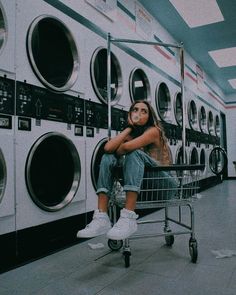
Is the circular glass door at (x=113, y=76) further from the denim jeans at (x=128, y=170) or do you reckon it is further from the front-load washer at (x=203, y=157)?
the front-load washer at (x=203, y=157)

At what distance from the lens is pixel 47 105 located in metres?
2.09

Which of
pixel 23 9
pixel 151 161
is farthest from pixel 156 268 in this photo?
pixel 23 9

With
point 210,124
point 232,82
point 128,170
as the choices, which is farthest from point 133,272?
point 232,82

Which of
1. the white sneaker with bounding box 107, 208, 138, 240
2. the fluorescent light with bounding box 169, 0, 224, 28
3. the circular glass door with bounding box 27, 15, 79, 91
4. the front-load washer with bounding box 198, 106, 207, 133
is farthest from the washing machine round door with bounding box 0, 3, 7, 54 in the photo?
the front-load washer with bounding box 198, 106, 207, 133

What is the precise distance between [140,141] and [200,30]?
373 cm

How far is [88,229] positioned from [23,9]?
1565 mm

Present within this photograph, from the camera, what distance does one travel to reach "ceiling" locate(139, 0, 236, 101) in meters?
3.94

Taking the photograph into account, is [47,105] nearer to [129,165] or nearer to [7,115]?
[7,115]

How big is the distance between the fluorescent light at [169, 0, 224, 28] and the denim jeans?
2.98m

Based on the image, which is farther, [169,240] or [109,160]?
[169,240]

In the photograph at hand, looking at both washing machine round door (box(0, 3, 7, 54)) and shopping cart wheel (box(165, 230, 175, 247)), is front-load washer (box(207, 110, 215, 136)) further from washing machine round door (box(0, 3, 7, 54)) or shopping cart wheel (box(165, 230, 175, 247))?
washing machine round door (box(0, 3, 7, 54))

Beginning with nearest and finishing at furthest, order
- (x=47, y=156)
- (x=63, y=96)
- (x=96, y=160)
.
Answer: (x=63, y=96) < (x=47, y=156) < (x=96, y=160)

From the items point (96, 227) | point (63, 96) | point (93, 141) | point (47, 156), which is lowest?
point (96, 227)

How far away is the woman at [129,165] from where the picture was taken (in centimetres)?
164
